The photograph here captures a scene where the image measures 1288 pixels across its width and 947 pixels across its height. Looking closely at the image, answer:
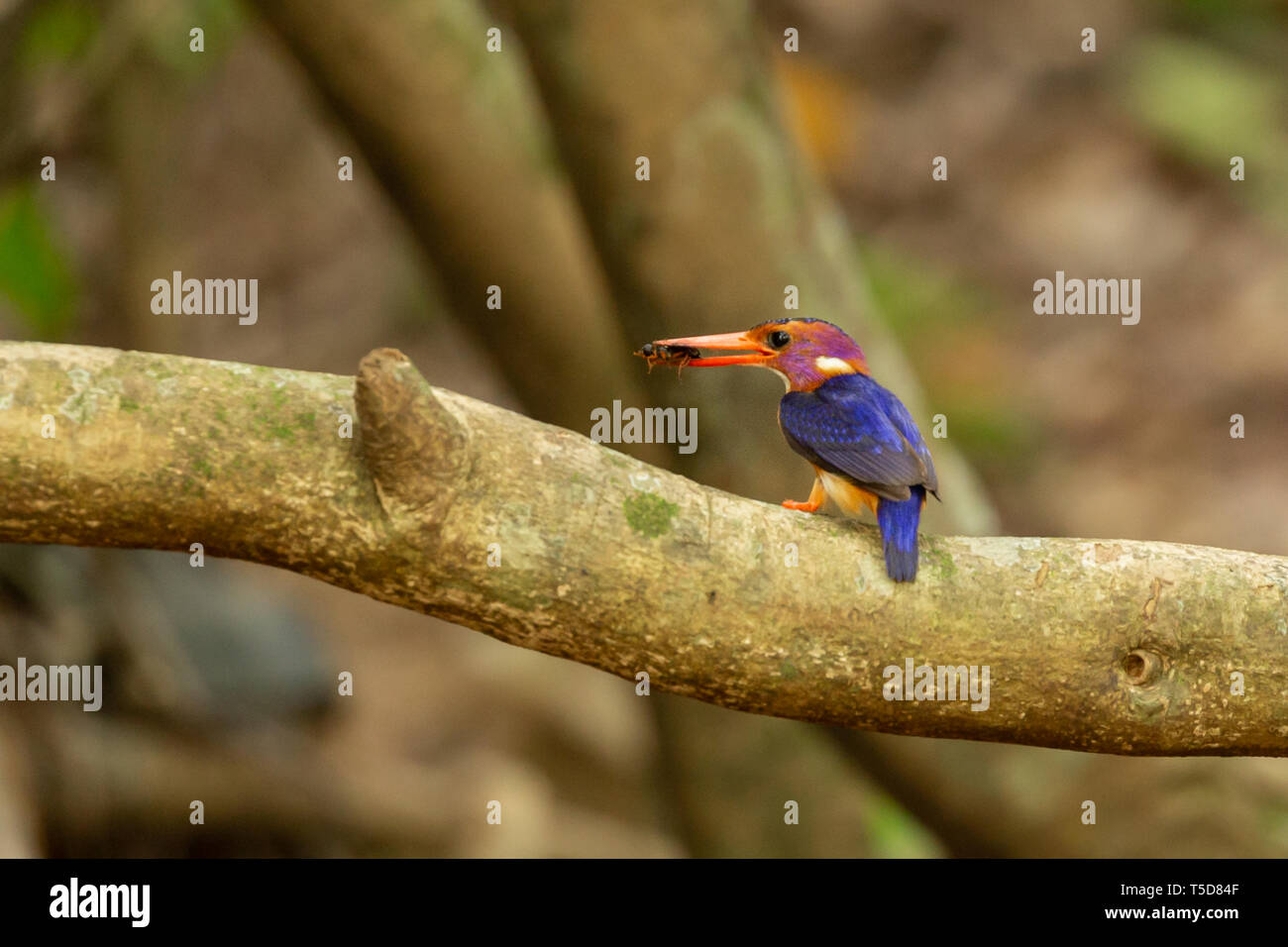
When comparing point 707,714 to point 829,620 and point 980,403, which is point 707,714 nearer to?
point 829,620

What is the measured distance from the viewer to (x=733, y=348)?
2.60m

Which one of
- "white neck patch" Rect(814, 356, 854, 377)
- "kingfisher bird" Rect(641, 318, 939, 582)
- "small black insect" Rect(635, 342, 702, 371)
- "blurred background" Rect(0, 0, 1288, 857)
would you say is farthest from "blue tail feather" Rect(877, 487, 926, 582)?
"blurred background" Rect(0, 0, 1288, 857)

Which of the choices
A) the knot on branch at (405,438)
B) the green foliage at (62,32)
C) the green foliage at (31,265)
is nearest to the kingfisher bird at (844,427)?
the knot on branch at (405,438)

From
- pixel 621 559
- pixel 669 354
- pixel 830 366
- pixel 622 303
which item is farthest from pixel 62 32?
pixel 621 559

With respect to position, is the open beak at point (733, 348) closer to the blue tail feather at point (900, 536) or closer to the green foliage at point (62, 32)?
the blue tail feather at point (900, 536)

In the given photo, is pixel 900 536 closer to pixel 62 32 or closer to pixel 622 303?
pixel 622 303

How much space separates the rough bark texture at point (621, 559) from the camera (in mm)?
1710

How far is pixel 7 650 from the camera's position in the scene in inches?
147

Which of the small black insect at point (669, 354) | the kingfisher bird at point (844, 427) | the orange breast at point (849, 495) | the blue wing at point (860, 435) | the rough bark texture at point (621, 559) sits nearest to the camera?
the rough bark texture at point (621, 559)

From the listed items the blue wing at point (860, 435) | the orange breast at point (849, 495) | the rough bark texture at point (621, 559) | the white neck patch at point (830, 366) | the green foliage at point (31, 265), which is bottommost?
the rough bark texture at point (621, 559)

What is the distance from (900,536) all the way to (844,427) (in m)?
0.39

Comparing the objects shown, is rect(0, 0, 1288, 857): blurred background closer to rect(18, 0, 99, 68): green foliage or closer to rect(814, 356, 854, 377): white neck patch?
rect(18, 0, 99, 68): green foliage

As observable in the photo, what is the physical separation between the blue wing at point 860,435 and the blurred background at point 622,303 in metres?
0.71

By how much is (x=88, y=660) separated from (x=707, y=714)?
76.6 inches
